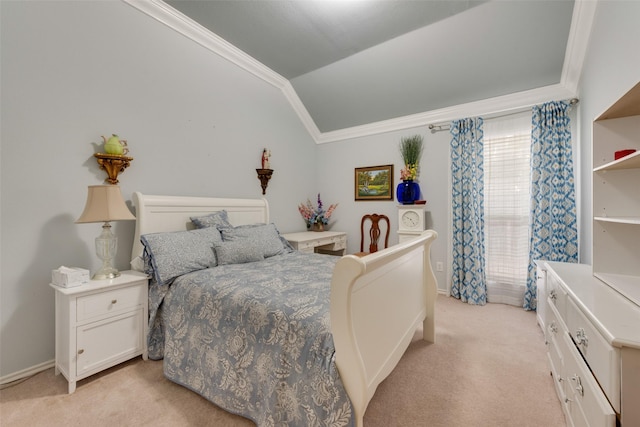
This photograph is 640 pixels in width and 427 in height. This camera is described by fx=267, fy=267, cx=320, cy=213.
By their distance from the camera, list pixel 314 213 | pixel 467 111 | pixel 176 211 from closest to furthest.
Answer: pixel 176 211
pixel 467 111
pixel 314 213

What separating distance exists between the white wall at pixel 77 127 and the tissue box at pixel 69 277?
8.9 inches

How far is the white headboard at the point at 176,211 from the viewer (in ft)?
7.48

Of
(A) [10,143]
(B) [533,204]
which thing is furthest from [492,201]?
(A) [10,143]

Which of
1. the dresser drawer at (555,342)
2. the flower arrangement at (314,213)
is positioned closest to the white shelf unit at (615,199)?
the dresser drawer at (555,342)

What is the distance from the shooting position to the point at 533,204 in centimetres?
290

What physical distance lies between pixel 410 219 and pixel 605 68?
7.09 feet

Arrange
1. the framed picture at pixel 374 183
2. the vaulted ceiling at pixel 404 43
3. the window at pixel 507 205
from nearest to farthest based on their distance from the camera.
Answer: the vaulted ceiling at pixel 404 43, the window at pixel 507 205, the framed picture at pixel 374 183

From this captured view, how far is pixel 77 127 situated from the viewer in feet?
6.74

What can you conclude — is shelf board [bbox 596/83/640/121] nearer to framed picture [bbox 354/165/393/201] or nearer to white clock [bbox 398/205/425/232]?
white clock [bbox 398/205/425/232]

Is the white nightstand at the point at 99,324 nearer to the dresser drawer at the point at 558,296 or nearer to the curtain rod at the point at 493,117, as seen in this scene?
the dresser drawer at the point at 558,296

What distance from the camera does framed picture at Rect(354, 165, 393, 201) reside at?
12.8 ft

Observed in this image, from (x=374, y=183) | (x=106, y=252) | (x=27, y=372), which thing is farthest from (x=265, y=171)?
(x=27, y=372)

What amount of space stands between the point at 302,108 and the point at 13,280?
11.9 feet

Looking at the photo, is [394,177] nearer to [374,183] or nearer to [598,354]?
[374,183]
